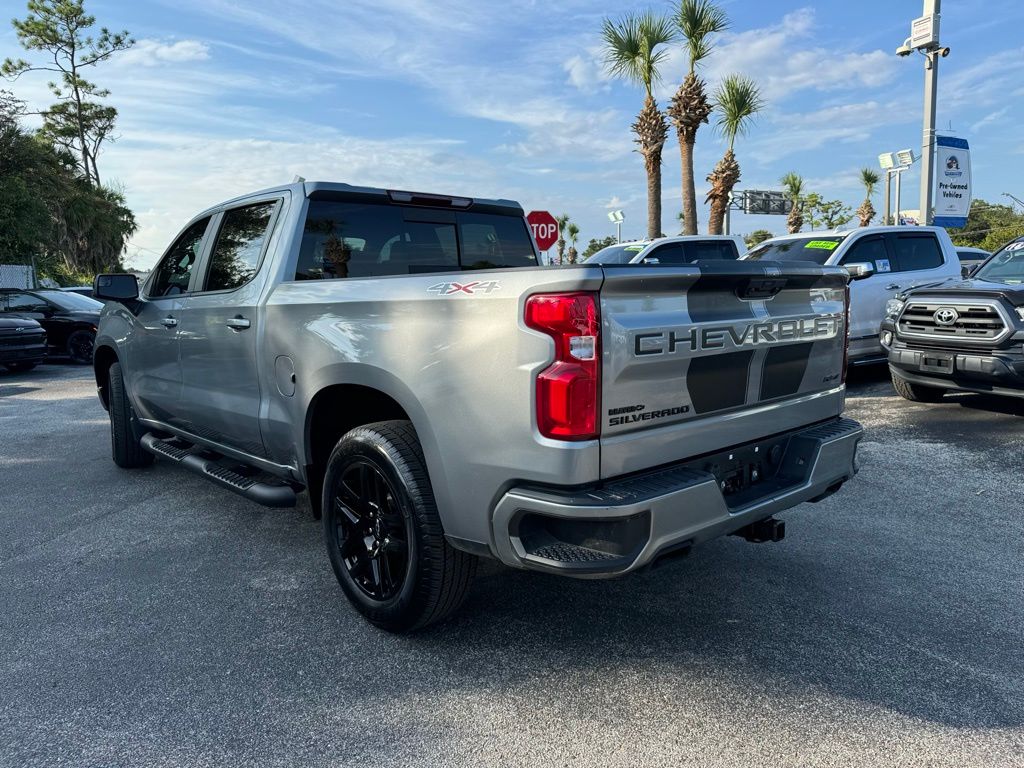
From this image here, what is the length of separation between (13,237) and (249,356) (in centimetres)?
2770

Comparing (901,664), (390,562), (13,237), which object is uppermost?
(13,237)

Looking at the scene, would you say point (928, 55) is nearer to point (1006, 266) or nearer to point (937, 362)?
point (1006, 266)

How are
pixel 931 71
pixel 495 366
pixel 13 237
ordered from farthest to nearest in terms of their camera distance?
pixel 13 237 < pixel 931 71 < pixel 495 366

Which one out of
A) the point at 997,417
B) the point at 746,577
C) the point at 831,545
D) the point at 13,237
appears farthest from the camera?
the point at 13,237

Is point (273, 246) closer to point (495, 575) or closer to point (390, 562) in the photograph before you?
point (390, 562)

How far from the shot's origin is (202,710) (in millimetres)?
2621

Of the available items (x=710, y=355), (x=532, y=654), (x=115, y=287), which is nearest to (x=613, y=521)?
(x=710, y=355)

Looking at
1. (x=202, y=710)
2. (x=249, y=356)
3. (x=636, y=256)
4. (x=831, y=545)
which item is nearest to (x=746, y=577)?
(x=831, y=545)

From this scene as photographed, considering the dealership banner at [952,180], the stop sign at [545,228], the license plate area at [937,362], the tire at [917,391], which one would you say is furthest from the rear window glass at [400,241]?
the dealership banner at [952,180]

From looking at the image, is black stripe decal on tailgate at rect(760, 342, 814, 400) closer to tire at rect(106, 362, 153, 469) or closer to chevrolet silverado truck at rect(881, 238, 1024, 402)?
chevrolet silverado truck at rect(881, 238, 1024, 402)

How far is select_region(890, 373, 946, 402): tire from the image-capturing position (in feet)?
25.6

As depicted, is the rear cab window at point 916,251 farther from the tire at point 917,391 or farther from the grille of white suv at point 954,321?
the grille of white suv at point 954,321

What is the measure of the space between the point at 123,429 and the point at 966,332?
7.09 meters

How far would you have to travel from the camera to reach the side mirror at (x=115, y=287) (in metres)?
4.79
